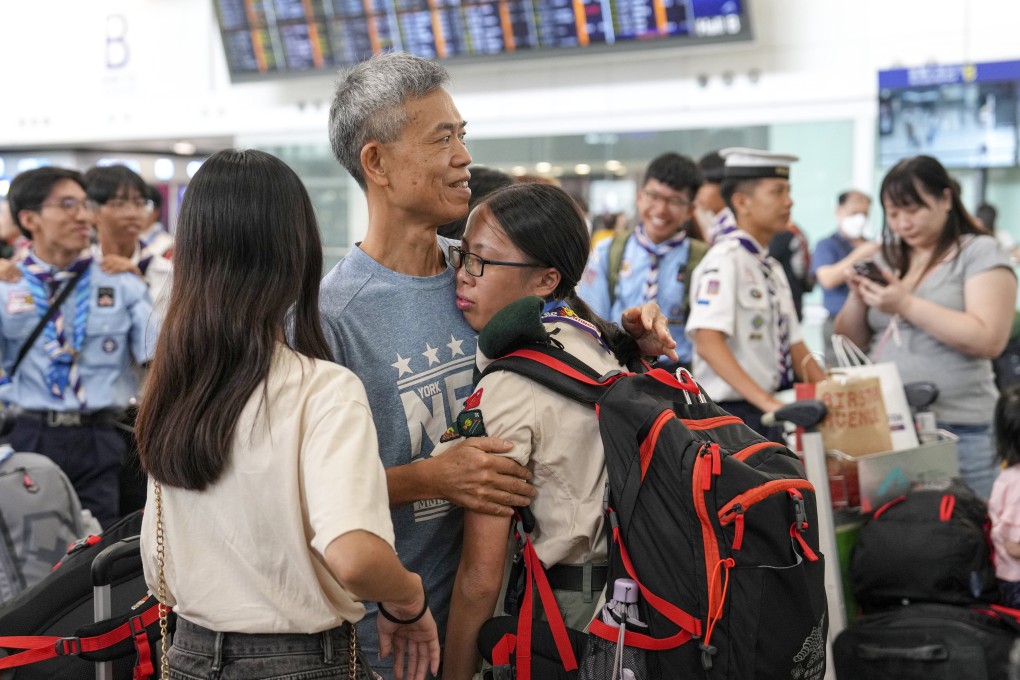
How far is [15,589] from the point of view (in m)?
2.67

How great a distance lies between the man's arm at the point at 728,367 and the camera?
3238mm

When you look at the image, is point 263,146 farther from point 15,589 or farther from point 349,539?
point 349,539

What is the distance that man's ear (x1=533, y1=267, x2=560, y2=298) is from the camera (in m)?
1.89

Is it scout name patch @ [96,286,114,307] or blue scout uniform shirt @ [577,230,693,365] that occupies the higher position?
scout name patch @ [96,286,114,307]

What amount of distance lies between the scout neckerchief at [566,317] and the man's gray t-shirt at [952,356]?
1829 millimetres

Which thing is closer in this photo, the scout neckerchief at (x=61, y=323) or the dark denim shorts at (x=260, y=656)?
the dark denim shorts at (x=260, y=656)

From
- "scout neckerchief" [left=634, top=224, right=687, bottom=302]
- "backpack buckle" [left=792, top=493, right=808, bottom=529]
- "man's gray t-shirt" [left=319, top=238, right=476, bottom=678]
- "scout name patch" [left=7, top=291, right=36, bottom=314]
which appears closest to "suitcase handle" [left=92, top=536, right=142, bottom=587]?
"man's gray t-shirt" [left=319, top=238, right=476, bottom=678]

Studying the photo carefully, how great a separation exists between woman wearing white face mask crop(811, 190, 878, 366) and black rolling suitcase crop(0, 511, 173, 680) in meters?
3.95

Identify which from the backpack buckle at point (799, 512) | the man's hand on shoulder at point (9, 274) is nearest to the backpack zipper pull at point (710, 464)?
the backpack buckle at point (799, 512)

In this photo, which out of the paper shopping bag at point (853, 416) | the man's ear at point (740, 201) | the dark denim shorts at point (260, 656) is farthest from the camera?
the man's ear at point (740, 201)

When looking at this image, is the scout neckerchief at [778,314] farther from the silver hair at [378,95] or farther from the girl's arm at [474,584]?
the girl's arm at [474,584]

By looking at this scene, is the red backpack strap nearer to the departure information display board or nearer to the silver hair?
the silver hair

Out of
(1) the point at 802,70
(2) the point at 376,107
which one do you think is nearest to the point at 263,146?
(1) the point at 802,70

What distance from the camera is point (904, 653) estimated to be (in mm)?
2592
